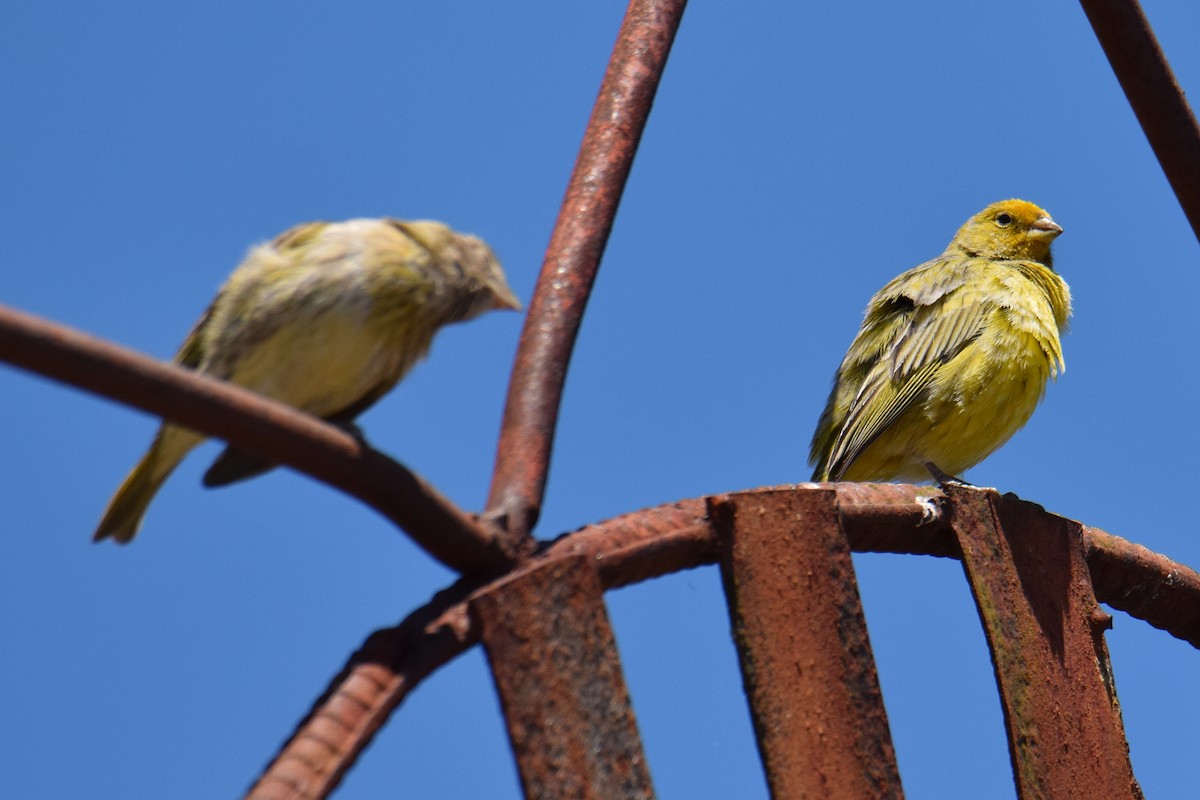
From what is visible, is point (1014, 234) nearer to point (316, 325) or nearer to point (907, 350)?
point (907, 350)

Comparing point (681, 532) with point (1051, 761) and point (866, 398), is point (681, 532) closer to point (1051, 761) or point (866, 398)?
point (1051, 761)

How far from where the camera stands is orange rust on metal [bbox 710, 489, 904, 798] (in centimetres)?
239

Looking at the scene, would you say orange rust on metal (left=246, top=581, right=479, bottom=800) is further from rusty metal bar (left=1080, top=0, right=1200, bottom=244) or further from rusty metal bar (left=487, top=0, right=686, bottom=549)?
rusty metal bar (left=1080, top=0, right=1200, bottom=244)

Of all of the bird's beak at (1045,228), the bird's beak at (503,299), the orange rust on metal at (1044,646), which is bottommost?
the orange rust on metal at (1044,646)

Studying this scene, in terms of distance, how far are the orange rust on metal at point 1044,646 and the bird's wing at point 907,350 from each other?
302 centimetres

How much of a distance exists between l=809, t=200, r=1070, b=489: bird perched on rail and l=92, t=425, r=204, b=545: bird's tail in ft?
11.7

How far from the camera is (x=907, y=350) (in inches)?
Result: 248

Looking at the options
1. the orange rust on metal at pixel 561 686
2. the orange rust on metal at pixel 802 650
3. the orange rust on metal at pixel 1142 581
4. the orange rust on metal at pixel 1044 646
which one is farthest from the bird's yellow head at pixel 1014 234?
the orange rust on metal at pixel 561 686

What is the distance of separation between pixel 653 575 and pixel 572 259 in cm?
56

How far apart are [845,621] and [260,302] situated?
1.33m

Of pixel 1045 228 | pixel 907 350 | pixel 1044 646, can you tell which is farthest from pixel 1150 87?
pixel 1045 228

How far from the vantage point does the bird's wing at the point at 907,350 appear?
6.14 m

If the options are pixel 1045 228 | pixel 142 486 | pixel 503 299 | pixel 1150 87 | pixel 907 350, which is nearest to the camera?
pixel 142 486

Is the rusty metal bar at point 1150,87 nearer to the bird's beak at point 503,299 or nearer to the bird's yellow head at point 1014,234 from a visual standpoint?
the bird's beak at point 503,299
